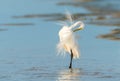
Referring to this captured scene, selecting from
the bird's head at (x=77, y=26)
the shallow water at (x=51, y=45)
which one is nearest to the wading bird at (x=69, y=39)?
the bird's head at (x=77, y=26)

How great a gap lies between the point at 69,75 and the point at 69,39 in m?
1.54

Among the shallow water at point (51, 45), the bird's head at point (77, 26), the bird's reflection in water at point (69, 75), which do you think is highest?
the bird's head at point (77, 26)

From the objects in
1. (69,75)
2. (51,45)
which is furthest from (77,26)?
(51,45)

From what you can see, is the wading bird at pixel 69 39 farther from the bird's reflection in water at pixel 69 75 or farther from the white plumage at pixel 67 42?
the bird's reflection in water at pixel 69 75

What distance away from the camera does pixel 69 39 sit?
14.9 m

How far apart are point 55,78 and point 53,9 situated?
17.8 metres

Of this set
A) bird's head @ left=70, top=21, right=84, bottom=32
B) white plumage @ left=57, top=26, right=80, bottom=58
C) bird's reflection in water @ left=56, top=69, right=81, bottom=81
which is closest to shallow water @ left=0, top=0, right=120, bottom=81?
bird's reflection in water @ left=56, top=69, right=81, bottom=81

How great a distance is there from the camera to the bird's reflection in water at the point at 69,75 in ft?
42.6

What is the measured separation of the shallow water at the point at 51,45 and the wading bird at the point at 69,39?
32 cm

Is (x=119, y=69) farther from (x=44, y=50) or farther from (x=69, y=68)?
(x=44, y=50)

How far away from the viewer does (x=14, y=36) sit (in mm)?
20297

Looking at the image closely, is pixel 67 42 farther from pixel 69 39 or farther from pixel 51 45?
pixel 51 45

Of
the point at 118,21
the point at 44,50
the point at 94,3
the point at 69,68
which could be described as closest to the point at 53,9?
the point at 94,3

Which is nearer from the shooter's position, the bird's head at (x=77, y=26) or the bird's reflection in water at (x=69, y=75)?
the bird's reflection in water at (x=69, y=75)
